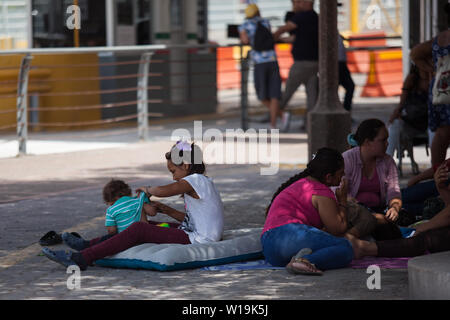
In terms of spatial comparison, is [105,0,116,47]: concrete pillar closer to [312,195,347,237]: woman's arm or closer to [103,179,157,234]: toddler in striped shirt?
[103,179,157,234]: toddler in striped shirt

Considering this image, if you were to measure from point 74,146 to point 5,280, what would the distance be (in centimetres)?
804

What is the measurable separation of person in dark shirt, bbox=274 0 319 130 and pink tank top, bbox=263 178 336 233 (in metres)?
7.66

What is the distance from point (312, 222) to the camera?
22.3 ft

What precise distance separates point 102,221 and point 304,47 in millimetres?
6452

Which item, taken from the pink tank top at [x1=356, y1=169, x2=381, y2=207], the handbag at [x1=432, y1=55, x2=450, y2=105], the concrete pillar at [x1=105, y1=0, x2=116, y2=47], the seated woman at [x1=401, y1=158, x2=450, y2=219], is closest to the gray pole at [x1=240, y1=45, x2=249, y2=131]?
the concrete pillar at [x1=105, y1=0, x2=116, y2=47]

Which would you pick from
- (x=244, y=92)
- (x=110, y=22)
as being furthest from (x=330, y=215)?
(x=110, y=22)

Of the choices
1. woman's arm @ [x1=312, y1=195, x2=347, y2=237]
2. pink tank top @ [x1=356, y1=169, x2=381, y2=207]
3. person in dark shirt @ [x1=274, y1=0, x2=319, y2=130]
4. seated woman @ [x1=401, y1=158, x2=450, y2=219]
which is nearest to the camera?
woman's arm @ [x1=312, y1=195, x2=347, y2=237]

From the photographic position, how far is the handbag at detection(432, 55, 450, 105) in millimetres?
8492

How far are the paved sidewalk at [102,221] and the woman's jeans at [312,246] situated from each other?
0.09 meters

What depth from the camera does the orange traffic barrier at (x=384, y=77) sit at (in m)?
22.2

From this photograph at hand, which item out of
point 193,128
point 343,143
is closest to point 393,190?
point 343,143

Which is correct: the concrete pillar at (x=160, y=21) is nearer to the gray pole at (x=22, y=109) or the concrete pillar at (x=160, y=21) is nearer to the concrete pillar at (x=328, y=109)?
the gray pole at (x=22, y=109)

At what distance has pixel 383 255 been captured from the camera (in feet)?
22.8

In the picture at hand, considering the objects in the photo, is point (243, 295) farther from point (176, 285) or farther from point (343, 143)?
point (343, 143)
